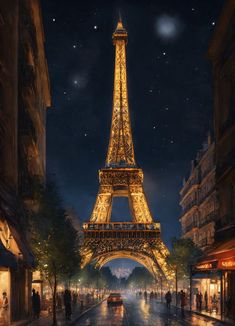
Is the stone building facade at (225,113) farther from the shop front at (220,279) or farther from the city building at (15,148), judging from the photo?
the city building at (15,148)

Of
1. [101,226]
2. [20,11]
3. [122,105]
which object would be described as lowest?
[101,226]

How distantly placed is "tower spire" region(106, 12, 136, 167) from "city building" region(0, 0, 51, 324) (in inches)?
2451

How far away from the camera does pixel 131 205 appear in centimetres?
10294

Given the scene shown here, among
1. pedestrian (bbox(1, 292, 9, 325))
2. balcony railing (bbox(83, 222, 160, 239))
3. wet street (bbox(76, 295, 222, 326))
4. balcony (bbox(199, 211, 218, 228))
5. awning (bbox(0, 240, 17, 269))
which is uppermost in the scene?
balcony (bbox(199, 211, 218, 228))

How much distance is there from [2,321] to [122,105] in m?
78.9

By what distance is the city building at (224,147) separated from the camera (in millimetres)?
38719

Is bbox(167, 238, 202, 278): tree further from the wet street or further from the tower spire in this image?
the wet street

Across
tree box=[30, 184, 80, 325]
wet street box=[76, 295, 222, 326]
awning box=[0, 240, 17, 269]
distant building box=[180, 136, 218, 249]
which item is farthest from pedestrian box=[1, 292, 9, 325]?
distant building box=[180, 136, 218, 249]

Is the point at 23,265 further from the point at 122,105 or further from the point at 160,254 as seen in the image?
the point at 122,105

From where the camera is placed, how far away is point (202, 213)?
93.6 metres

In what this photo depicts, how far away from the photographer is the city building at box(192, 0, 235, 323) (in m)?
38.7


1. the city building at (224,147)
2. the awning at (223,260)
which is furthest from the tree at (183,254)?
the awning at (223,260)

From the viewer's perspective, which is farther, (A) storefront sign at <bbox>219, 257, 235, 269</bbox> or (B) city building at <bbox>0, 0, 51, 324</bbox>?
(B) city building at <bbox>0, 0, 51, 324</bbox>

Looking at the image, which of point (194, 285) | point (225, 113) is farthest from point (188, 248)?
point (225, 113)
